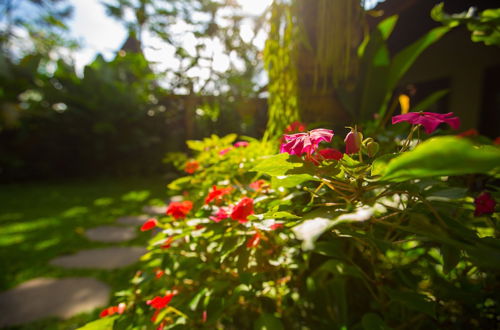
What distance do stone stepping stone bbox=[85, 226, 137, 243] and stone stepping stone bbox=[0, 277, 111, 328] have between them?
834 millimetres

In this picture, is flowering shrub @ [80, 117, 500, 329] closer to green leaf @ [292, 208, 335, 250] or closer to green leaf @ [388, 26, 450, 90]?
green leaf @ [292, 208, 335, 250]

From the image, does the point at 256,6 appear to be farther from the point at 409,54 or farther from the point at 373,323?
the point at 373,323

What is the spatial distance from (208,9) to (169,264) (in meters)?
2.35

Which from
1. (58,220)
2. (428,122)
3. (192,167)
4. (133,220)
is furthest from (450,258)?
(58,220)

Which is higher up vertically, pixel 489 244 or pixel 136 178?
pixel 489 244

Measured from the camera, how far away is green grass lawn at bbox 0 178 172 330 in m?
2.02

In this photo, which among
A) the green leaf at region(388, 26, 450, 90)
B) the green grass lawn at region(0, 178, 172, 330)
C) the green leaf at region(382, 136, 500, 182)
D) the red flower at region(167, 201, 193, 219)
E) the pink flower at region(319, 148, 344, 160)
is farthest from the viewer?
the green grass lawn at region(0, 178, 172, 330)

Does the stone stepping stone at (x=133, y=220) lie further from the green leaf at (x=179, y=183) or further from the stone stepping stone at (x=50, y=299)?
the green leaf at (x=179, y=183)

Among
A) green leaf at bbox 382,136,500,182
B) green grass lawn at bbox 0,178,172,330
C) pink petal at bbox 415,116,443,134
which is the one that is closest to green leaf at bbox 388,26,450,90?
pink petal at bbox 415,116,443,134

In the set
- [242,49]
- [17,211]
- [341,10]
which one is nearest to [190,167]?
[341,10]

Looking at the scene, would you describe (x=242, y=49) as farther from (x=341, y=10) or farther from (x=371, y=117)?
(x=371, y=117)

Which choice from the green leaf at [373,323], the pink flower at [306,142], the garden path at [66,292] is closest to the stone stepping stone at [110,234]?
the garden path at [66,292]

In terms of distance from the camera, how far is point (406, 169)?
0.30 metres

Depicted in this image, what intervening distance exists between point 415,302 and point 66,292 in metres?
2.07
